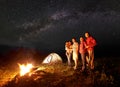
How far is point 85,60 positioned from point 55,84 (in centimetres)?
300

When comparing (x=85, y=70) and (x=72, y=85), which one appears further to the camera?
(x=85, y=70)

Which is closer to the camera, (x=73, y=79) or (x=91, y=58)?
(x=73, y=79)

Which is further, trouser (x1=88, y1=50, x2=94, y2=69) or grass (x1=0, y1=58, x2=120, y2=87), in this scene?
trouser (x1=88, y1=50, x2=94, y2=69)

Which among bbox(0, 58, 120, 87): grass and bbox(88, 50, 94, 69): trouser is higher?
bbox(88, 50, 94, 69): trouser

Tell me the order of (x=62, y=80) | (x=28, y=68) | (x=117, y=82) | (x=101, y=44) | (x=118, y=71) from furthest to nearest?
(x=101, y=44), (x=28, y=68), (x=118, y=71), (x=62, y=80), (x=117, y=82)

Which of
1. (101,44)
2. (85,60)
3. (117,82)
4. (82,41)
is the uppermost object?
(101,44)

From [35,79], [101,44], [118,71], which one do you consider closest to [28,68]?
[35,79]

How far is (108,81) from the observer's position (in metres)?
17.6

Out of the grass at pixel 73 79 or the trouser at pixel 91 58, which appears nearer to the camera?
the grass at pixel 73 79

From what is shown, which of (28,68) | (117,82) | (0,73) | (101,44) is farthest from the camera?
(101,44)

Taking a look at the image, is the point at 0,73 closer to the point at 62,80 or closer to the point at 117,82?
the point at 62,80

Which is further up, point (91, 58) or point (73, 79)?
point (91, 58)

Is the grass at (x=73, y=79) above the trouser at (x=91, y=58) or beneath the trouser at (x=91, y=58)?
beneath

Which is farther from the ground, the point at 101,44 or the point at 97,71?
the point at 101,44
